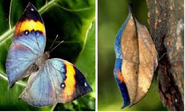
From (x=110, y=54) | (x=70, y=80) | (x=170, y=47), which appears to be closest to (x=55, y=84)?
(x=70, y=80)

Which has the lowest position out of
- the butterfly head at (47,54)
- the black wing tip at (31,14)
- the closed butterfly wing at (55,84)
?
the closed butterfly wing at (55,84)

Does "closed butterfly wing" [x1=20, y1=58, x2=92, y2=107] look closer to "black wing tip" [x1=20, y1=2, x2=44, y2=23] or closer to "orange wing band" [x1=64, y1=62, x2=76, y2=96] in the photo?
"orange wing band" [x1=64, y1=62, x2=76, y2=96]

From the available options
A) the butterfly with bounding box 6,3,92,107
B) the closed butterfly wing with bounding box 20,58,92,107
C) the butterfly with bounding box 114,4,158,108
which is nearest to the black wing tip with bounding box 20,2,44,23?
the butterfly with bounding box 6,3,92,107

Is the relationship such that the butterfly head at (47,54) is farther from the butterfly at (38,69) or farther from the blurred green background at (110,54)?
the blurred green background at (110,54)

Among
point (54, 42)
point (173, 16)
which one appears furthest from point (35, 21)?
point (173, 16)

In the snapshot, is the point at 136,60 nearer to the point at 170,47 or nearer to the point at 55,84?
the point at 170,47

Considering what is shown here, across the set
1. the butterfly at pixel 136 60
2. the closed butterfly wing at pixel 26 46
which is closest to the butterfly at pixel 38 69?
the closed butterfly wing at pixel 26 46

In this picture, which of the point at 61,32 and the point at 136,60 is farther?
the point at 61,32
